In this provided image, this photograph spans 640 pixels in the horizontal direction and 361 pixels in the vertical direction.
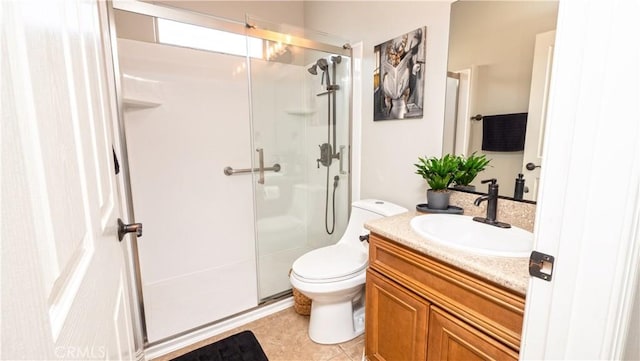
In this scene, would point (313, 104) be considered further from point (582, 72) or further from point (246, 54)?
point (582, 72)

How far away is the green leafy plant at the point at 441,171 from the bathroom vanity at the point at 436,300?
0.23 metres

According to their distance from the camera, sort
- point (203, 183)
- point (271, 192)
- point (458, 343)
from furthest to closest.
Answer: point (203, 183)
point (271, 192)
point (458, 343)

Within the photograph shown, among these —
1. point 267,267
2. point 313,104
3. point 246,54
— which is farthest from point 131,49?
point 267,267

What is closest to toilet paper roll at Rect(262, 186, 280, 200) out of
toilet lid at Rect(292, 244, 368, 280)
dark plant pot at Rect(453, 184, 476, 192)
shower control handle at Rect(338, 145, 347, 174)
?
shower control handle at Rect(338, 145, 347, 174)

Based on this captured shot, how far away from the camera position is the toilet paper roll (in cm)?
220

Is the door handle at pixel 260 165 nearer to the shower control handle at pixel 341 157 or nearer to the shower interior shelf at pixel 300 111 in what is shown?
the shower interior shelf at pixel 300 111

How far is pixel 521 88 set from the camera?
1.22 meters

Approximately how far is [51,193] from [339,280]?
1354mm

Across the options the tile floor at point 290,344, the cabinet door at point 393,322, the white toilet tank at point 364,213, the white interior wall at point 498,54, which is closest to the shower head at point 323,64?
the white interior wall at point 498,54

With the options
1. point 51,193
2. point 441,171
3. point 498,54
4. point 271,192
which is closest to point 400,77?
point 498,54

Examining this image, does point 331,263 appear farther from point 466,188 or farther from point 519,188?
point 519,188

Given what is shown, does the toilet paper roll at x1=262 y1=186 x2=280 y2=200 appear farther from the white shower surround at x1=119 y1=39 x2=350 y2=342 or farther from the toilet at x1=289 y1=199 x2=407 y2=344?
the toilet at x1=289 y1=199 x2=407 y2=344

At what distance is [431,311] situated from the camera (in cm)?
106

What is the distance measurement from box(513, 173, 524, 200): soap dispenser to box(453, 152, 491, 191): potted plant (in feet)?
0.51
